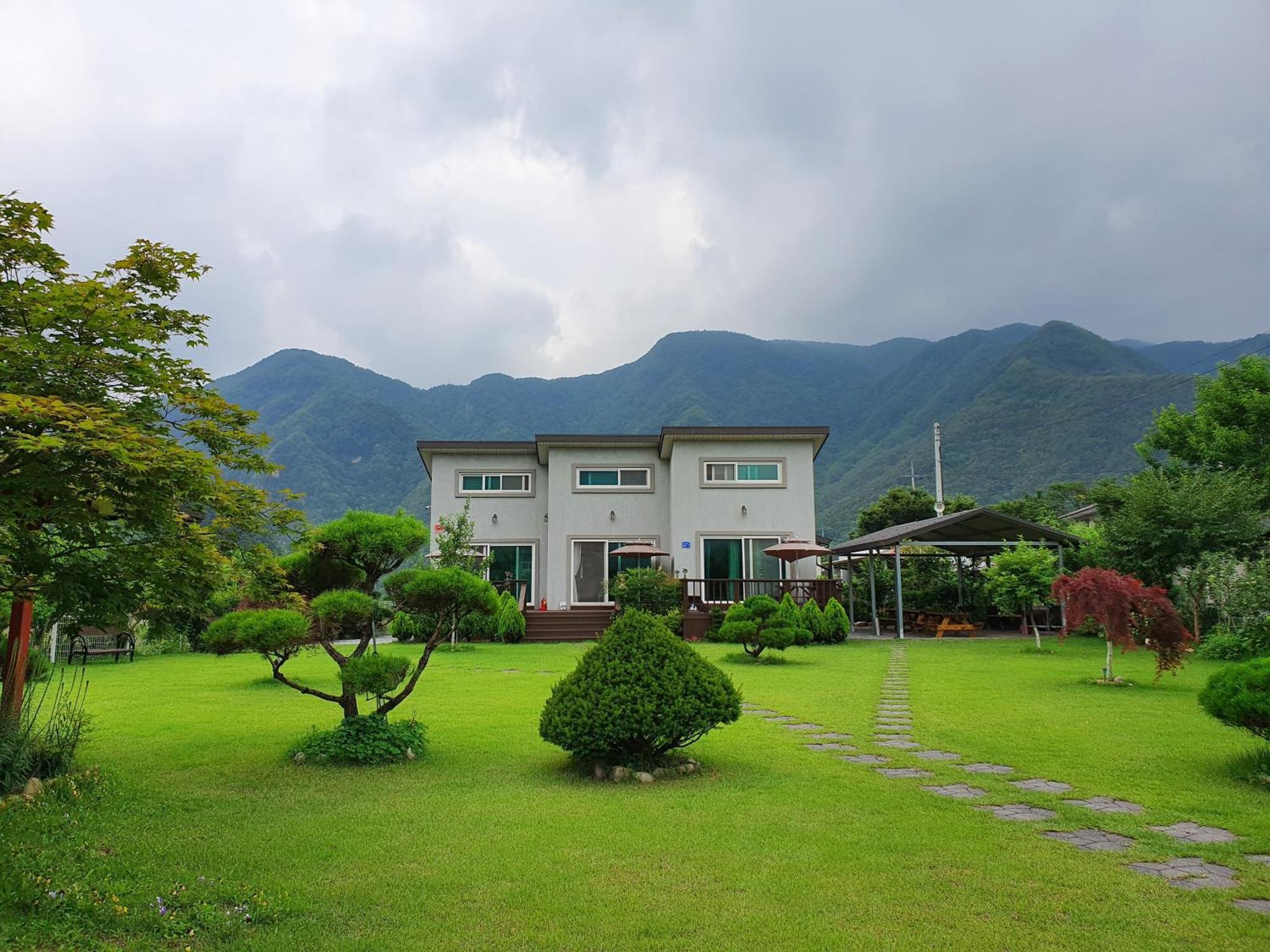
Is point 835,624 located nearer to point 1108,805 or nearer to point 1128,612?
point 1128,612

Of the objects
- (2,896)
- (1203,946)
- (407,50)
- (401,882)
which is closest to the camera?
(1203,946)

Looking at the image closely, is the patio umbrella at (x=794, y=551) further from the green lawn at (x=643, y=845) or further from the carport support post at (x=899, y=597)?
the green lawn at (x=643, y=845)

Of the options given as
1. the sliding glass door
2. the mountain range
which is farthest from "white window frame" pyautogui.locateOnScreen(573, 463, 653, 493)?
the mountain range

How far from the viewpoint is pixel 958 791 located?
18.2 feet

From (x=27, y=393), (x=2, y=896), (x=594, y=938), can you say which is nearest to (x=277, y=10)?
(x=27, y=393)

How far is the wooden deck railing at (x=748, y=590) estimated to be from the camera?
812 inches

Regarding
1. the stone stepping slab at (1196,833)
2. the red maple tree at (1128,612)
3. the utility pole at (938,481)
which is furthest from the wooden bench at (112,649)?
the utility pole at (938,481)

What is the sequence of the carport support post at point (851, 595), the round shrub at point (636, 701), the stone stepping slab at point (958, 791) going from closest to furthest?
the stone stepping slab at point (958, 791), the round shrub at point (636, 701), the carport support post at point (851, 595)

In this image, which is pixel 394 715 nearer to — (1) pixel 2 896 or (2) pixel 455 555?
(1) pixel 2 896

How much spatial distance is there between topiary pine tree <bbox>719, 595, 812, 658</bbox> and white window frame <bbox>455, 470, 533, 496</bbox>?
11.1 metres

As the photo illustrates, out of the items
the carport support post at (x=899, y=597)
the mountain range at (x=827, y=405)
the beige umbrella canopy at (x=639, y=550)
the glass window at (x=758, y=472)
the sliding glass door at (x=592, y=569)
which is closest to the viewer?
the carport support post at (x=899, y=597)

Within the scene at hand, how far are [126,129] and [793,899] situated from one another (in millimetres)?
14990

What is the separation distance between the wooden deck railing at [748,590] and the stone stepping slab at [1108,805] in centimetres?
1462

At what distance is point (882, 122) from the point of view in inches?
723
